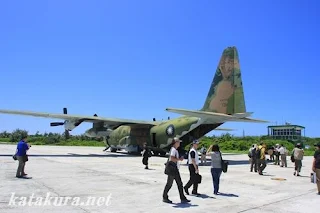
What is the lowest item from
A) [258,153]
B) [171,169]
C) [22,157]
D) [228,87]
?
[22,157]

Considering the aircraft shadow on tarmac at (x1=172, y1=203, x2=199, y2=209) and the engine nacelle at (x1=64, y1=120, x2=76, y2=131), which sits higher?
the engine nacelle at (x1=64, y1=120, x2=76, y2=131)

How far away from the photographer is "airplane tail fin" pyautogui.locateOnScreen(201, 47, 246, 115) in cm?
2403

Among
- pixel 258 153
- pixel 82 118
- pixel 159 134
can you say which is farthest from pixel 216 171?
pixel 82 118

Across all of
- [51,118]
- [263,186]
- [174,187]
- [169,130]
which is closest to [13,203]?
[174,187]

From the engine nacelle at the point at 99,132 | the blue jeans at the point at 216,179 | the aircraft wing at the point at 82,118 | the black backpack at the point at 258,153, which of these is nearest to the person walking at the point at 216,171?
the blue jeans at the point at 216,179

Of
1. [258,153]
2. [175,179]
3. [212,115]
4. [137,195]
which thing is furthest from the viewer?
[212,115]

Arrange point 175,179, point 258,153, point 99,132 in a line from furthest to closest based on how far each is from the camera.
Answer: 1. point 99,132
2. point 258,153
3. point 175,179

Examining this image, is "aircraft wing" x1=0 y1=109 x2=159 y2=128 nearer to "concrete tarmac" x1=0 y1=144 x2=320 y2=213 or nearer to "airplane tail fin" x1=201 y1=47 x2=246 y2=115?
"airplane tail fin" x1=201 y1=47 x2=246 y2=115

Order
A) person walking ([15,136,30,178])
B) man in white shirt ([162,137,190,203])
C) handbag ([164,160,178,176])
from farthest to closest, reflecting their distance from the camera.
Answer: person walking ([15,136,30,178])
handbag ([164,160,178,176])
man in white shirt ([162,137,190,203])

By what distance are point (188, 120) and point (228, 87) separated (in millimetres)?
4728

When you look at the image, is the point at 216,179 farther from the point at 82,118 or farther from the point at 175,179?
the point at 82,118

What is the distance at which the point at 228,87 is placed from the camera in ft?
80.4

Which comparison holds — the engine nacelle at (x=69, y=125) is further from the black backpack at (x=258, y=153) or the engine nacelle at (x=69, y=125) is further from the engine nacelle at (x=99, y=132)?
the black backpack at (x=258, y=153)

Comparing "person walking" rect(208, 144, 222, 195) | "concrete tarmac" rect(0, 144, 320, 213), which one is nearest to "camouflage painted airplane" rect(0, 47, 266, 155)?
"concrete tarmac" rect(0, 144, 320, 213)
